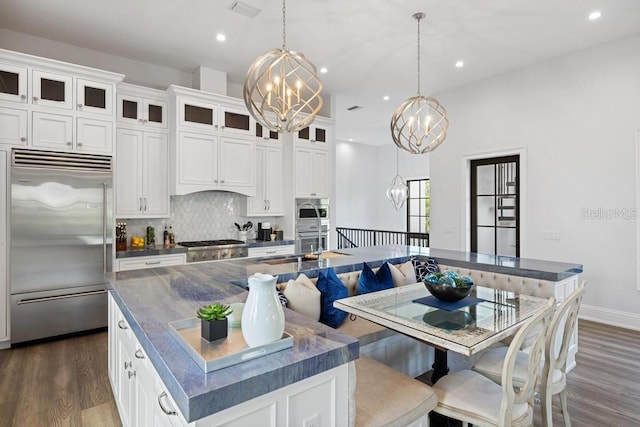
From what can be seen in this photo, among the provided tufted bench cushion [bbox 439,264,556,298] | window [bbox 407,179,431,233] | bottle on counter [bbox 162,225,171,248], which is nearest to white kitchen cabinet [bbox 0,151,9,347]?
bottle on counter [bbox 162,225,171,248]

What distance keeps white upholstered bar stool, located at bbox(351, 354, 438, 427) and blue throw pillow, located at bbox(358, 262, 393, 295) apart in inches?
42.7

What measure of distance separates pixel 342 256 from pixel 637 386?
262cm

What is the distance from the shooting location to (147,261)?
428 centimetres

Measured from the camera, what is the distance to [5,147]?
3.48 m

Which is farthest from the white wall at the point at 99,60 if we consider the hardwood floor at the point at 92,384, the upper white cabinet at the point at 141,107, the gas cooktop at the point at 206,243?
the hardwood floor at the point at 92,384

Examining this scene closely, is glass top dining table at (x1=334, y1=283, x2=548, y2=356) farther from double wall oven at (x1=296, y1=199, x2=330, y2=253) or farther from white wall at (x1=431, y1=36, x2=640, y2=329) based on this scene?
double wall oven at (x1=296, y1=199, x2=330, y2=253)

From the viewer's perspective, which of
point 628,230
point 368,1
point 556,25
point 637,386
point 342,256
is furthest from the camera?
point 628,230

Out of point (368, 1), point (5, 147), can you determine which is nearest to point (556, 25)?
point (368, 1)

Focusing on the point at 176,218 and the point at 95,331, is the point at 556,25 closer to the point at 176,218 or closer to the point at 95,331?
the point at 176,218

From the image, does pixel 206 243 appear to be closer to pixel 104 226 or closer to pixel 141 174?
pixel 141 174

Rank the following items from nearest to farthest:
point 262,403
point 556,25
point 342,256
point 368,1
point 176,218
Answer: point 262,403, point 368,1, point 342,256, point 556,25, point 176,218

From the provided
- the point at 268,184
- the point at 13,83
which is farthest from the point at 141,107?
the point at 268,184

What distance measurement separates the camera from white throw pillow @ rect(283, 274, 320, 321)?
2482 millimetres

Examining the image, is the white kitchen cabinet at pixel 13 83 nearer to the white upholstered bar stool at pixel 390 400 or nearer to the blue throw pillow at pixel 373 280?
the blue throw pillow at pixel 373 280
